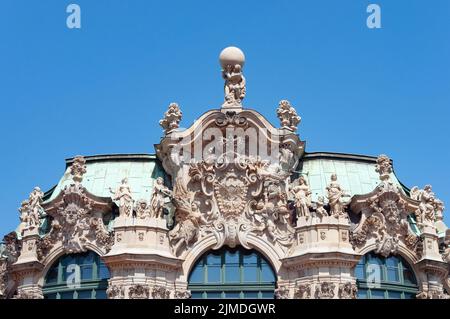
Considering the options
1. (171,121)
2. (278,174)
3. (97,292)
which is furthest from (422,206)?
(97,292)

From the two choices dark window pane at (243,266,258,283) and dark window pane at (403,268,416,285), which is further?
dark window pane at (403,268,416,285)

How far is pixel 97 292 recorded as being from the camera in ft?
132

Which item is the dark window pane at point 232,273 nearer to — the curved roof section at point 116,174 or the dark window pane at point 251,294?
the dark window pane at point 251,294

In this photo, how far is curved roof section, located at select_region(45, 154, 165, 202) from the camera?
43.3 meters

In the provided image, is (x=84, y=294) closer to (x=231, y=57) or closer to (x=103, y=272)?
(x=103, y=272)

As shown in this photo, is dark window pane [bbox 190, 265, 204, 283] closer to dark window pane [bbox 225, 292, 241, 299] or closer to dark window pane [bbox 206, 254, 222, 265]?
dark window pane [bbox 206, 254, 222, 265]

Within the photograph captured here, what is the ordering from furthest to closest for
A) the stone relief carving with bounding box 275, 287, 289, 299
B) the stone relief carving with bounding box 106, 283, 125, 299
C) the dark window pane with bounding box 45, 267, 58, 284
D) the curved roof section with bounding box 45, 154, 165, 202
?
the curved roof section with bounding box 45, 154, 165, 202 → the dark window pane with bounding box 45, 267, 58, 284 → the stone relief carving with bounding box 275, 287, 289, 299 → the stone relief carving with bounding box 106, 283, 125, 299

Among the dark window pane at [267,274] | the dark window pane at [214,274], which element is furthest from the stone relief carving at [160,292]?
the dark window pane at [267,274]

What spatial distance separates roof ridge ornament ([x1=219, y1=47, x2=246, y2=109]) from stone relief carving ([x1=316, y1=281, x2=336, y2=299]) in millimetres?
9195

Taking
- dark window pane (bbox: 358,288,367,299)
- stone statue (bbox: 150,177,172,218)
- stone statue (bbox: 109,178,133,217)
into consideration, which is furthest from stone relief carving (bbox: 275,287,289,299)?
stone statue (bbox: 109,178,133,217)

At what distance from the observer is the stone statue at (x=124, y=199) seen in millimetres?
40562

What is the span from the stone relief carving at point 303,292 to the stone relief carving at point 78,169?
34.6ft

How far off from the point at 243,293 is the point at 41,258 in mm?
8830
